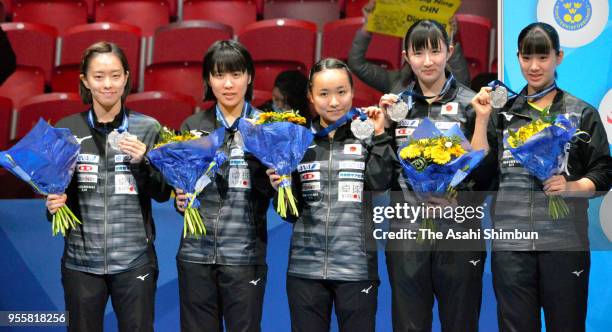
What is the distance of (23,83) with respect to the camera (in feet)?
22.5

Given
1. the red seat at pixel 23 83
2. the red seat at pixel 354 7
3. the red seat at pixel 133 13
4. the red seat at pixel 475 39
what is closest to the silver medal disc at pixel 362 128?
the red seat at pixel 475 39

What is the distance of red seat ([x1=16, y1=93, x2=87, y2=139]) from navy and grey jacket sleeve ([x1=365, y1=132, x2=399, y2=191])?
2885 mm

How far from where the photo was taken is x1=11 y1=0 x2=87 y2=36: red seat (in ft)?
25.0

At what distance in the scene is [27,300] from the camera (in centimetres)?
446

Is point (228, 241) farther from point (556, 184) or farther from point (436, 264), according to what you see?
point (556, 184)

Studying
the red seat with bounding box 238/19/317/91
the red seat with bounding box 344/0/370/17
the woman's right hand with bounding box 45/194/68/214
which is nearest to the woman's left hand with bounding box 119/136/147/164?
the woman's right hand with bounding box 45/194/68/214

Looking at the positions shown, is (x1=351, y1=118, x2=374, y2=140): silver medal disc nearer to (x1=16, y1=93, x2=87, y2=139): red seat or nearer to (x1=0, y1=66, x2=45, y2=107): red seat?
(x1=16, y1=93, x2=87, y2=139): red seat

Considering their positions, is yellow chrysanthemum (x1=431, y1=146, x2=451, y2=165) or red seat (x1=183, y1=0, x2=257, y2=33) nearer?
yellow chrysanthemum (x1=431, y1=146, x2=451, y2=165)

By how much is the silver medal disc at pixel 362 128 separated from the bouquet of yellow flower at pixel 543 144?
0.58 metres

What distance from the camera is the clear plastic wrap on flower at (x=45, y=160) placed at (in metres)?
3.68

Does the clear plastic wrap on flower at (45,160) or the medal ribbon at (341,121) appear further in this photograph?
the medal ribbon at (341,121)

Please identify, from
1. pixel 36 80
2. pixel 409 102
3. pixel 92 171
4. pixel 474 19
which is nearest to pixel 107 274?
pixel 92 171

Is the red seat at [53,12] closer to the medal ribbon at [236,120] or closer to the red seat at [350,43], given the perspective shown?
the red seat at [350,43]

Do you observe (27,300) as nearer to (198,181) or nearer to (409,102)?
(198,181)
